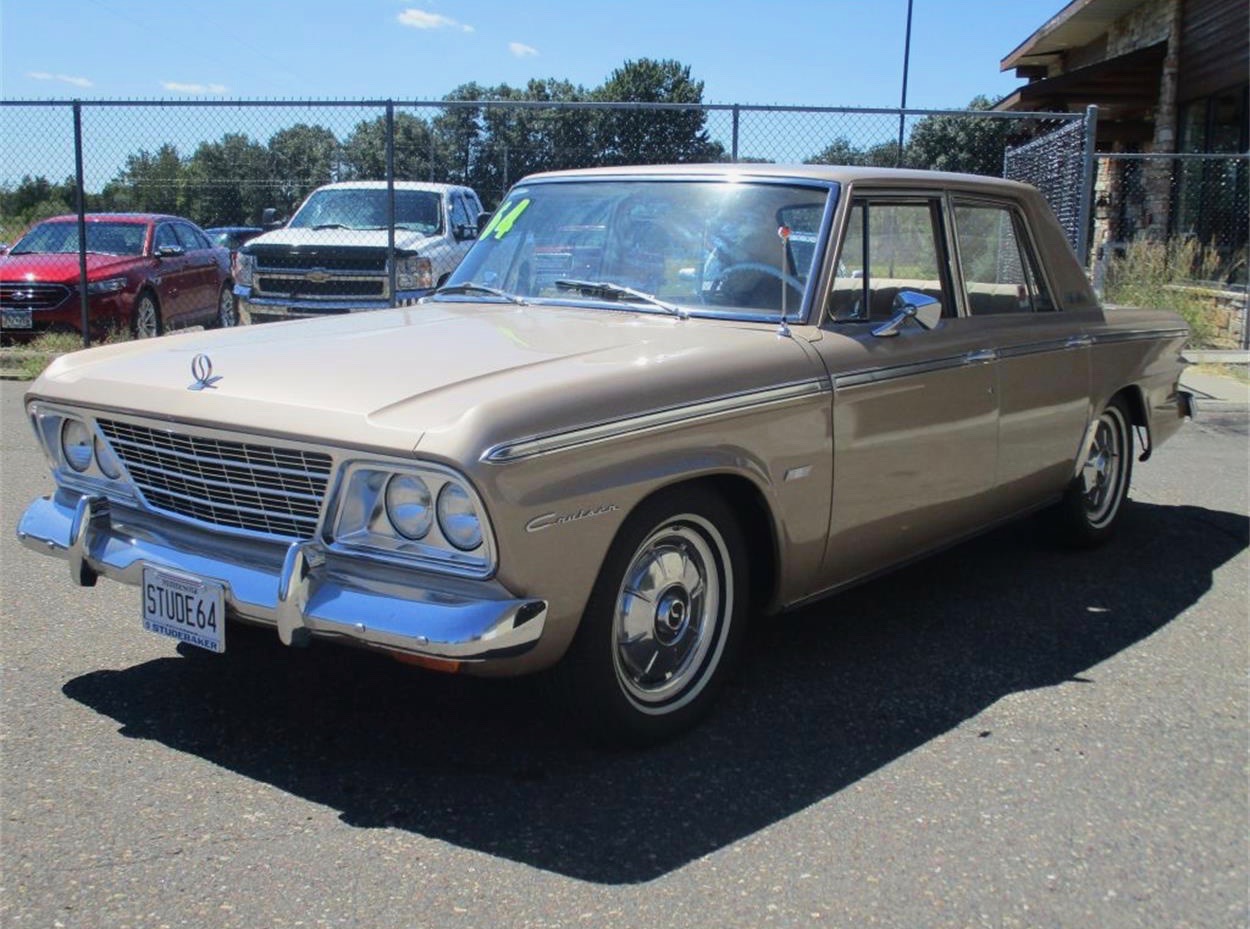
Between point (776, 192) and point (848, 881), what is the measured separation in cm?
236

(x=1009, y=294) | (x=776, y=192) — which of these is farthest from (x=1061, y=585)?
(x=776, y=192)

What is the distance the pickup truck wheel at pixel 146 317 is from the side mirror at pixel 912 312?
9741 millimetres

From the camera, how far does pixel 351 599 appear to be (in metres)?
3.06

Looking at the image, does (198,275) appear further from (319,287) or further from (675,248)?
(675,248)

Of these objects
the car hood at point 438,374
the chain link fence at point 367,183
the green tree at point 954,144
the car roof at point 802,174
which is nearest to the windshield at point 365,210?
the chain link fence at point 367,183

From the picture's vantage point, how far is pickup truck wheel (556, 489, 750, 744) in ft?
10.8

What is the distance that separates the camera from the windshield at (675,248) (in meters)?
4.15

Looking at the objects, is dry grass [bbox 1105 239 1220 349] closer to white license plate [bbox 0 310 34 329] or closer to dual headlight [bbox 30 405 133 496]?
white license plate [bbox 0 310 34 329]

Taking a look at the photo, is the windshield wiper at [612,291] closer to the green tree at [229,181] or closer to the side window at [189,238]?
the green tree at [229,181]

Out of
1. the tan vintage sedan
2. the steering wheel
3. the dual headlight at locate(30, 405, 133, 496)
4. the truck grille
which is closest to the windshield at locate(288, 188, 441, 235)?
the tan vintage sedan

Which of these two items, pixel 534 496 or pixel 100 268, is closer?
pixel 534 496

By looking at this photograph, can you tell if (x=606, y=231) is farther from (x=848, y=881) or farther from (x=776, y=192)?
(x=848, y=881)

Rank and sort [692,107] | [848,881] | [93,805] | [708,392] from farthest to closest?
[692,107] < [708,392] < [93,805] < [848,881]

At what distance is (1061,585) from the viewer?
5250 millimetres
